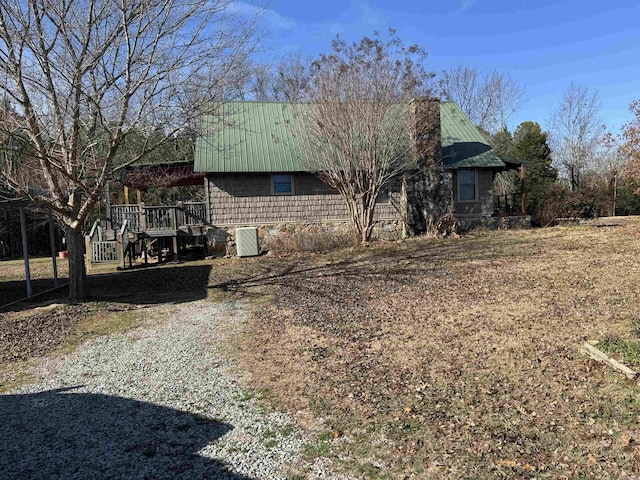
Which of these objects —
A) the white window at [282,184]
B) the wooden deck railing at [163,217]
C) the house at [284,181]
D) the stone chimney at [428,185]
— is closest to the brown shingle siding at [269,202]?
the house at [284,181]

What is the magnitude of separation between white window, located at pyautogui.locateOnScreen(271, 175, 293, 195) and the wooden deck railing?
2635 millimetres

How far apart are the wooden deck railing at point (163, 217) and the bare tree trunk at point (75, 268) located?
715 cm

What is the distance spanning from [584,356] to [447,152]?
1394 centimetres

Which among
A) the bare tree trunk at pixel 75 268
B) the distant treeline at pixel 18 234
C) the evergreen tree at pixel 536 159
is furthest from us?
the evergreen tree at pixel 536 159

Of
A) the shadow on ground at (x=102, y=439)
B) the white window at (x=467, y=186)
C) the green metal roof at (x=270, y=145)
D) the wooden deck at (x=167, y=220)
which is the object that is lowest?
the shadow on ground at (x=102, y=439)

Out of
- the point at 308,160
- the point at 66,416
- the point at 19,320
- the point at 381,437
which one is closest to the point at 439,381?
the point at 381,437

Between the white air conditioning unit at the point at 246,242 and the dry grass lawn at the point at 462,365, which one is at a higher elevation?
the white air conditioning unit at the point at 246,242

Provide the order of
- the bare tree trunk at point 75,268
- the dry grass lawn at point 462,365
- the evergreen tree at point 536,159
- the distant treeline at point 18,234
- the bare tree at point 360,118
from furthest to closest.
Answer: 1. the evergreen tree at point 536,159
2. the distant treeline at point 18,234
3. the bare tree at point 360,118
4. the bare tree trunk at point 75,268
5. the dry grass lawn at point 462,365

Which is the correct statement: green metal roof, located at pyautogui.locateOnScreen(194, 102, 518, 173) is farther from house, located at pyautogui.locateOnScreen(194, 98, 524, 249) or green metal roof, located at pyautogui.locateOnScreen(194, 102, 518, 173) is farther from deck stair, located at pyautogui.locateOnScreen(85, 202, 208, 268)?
deck stair, located at pyautogui.locateOnScreen(85, 202, 208, 268)

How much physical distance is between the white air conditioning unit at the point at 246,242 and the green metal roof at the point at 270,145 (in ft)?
7.05

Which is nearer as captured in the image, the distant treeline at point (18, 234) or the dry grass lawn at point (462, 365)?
the dry grass lawn at point (462, 365)

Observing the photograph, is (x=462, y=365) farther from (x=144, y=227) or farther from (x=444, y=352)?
(x=144, y=227)

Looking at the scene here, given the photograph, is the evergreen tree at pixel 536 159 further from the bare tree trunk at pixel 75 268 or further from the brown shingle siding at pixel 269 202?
the bare tree trunk at pixel 75 268

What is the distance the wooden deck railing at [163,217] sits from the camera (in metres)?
15.8
